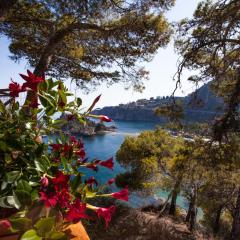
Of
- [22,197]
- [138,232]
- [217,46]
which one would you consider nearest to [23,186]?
[22,197]

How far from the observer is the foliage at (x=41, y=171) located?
846mm

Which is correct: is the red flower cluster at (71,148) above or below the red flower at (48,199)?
above

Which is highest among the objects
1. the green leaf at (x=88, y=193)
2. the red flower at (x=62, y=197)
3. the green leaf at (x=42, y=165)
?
the green leaf at (x=42, y=165)

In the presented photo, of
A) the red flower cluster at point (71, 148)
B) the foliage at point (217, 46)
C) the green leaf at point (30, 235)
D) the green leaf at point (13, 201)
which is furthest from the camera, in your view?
the foliage at point (217, 46)

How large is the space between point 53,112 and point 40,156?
0.74 feet

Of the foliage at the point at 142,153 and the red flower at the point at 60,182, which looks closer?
the red flower at the point at 60,182

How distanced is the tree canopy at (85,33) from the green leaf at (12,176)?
6369 mm

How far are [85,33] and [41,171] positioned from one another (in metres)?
8.15

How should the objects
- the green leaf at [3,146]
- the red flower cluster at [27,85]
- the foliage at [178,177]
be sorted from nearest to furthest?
the green leaf at [3,146]
the red flower cluster at [27,85]
the foliage at [178,177]

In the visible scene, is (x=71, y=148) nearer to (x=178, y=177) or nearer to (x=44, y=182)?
(x=44, y=182)

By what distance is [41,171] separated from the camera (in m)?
1.01

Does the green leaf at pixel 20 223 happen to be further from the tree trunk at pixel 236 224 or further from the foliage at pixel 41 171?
the tree trunk at pixel 236 224

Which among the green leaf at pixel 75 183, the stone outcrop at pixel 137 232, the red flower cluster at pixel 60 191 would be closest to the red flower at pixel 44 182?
the red flower cluster at pixel 60 191

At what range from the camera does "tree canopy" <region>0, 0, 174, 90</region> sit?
25.1 ft
